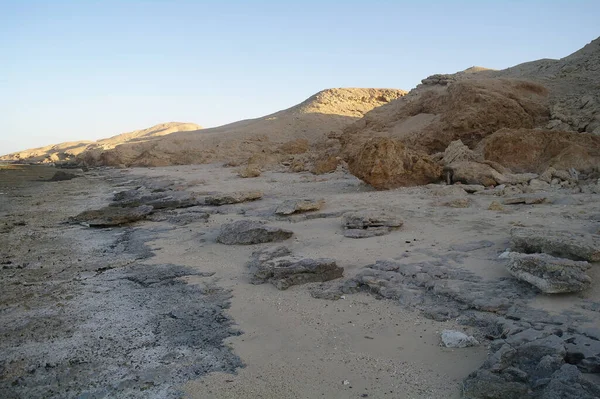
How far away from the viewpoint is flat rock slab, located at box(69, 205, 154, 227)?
26.7ft

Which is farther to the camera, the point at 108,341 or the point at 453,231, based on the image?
the point at 453,231

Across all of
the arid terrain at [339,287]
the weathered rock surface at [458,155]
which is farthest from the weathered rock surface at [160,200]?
the weathered rock surface at [458,155]

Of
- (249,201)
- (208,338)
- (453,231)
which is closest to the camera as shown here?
(208,338)

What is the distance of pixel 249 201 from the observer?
28.7ft

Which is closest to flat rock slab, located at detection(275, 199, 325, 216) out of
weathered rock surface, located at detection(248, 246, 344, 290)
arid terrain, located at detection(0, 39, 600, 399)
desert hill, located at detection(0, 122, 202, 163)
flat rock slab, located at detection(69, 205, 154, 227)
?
arid terrain, located at detection(0, 39, 600, 399)

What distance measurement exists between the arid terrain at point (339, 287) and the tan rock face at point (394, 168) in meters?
0.03

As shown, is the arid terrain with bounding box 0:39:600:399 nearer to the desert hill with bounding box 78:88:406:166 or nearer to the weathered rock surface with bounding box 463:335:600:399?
the weathered rock surface with bounding box 463:335:600:399

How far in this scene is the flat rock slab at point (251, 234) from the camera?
570cm

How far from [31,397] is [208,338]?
1.12m

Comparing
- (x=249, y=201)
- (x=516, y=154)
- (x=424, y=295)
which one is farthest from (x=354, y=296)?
(x=516, y=154)

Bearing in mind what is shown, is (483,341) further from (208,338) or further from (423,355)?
(208,338)

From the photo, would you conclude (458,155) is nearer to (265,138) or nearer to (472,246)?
(472,246)

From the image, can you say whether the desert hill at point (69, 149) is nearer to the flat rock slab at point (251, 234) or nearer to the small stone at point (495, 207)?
the flat rock slab at point (251, 234)

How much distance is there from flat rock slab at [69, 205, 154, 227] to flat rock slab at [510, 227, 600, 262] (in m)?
6.46
